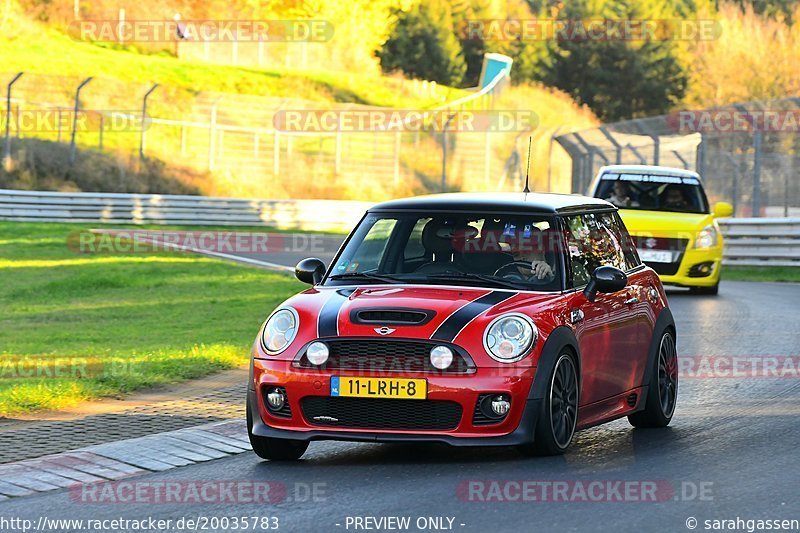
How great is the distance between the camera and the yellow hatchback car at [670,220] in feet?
69.1

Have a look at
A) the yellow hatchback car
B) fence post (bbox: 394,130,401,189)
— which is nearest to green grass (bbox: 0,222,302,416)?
the yellow hatchback car

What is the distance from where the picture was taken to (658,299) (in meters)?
10.4

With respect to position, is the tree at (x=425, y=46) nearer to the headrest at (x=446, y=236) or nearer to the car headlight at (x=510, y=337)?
the headrest at (x=446, y=236)

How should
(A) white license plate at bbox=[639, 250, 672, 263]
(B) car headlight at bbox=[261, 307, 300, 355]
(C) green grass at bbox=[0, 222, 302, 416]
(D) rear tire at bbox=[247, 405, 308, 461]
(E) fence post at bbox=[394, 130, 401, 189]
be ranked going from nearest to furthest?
(B) car headlight at bbox=[261, 307, 300, 355], (D) rear tire at bbox=[247, 405, 308, 461], (C) green grass at bbox=[0, 222, 302, 416], (A) white license plate at bbox=[639, 250, 672, 263], (E) fence post at bbox=[394, 130, 401, 189]

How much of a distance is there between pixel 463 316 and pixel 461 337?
0.56ft

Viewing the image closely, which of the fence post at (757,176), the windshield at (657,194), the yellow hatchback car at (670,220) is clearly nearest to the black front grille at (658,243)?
the yellow hatchback car at (670,220)

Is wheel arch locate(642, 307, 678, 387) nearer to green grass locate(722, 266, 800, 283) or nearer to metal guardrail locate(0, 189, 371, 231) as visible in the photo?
green grass locate(722, 266, 800, 283)

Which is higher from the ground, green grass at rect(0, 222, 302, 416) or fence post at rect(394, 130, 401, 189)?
Result: green grass at rect(0, 222, 302, 416)

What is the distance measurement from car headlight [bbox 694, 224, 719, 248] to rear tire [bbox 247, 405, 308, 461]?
13.2 m

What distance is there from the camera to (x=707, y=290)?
72.0ft

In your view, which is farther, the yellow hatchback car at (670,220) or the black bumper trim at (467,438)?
the yellow hatchback car at (670,220)

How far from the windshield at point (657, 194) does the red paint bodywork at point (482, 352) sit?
12134 mm

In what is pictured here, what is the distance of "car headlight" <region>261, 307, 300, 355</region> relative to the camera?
8.56 meters

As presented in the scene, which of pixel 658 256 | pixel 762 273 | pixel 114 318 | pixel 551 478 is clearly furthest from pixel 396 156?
pixel 551 478
